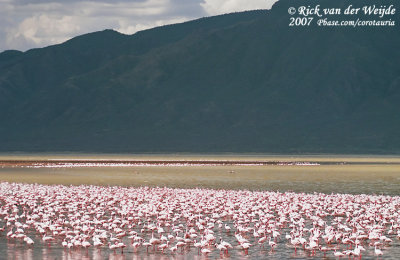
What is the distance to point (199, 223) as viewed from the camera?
95.2 ft

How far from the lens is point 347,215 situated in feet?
105

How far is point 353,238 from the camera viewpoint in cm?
2578

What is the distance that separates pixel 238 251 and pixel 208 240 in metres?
1.02

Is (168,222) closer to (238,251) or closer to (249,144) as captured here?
(238,251)

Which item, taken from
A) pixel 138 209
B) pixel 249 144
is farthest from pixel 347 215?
pixel 249 144

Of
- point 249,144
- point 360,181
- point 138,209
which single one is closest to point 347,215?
point 138,209

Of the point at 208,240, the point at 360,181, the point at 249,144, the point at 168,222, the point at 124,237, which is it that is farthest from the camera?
the point at 249,144

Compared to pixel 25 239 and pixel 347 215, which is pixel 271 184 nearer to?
pixel 347 215

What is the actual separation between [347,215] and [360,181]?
28717 mm

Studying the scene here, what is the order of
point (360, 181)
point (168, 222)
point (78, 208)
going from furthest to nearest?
point (360, 181) < point (78, 208) < point (168, 222)

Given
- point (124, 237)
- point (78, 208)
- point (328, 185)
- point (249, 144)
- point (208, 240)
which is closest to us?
point (208, 240)

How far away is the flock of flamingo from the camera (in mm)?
25344

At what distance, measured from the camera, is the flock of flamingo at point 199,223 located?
2534 centimetres

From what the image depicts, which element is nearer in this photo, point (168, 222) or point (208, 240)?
point (208, 240)
